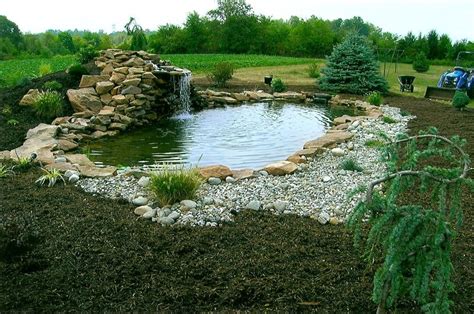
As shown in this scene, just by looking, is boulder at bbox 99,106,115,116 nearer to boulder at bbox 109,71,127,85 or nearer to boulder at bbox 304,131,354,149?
boulder at bbox 109,71,127,85

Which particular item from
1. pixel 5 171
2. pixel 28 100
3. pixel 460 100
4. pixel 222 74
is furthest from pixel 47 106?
pixel 460 100

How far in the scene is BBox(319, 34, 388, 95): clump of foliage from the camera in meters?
15.2

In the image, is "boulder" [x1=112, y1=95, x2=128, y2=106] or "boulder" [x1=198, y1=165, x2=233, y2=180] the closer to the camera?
"boulder" [x1=198, y1=165, x2=233, y2=180]

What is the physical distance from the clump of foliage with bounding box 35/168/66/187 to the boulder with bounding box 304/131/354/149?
3815 mm

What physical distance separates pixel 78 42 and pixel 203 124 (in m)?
38.5

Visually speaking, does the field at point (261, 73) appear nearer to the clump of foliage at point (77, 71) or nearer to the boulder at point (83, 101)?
the clump of foliage at point (77, 71)

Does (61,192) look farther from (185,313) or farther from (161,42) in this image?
(161,42)

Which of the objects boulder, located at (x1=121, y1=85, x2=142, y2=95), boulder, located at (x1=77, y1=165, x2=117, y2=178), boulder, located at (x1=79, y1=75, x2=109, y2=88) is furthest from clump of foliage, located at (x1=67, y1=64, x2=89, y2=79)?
boulder, located at (x1=77, y1=165, x2=117, y2=178)

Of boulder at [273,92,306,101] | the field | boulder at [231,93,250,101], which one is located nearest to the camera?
boulder at [231,93,250,101]

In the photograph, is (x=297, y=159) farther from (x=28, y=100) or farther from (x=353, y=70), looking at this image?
(x=353, y=70)

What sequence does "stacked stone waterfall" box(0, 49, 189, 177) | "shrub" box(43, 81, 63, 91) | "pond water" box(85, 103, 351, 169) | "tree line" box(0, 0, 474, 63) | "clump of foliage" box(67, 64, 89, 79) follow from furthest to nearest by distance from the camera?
"tree line" box(0, 0, 474, 63) < "clump of foliage" box(67, 64, 89, 79) < "shrub" box(43, 81, 63, 91) < "stacked stone waterfall" box(0, 49, 189, 177) < "pond water" box(85, 103, 351, 169)

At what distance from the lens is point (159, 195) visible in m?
Answer: 4.88

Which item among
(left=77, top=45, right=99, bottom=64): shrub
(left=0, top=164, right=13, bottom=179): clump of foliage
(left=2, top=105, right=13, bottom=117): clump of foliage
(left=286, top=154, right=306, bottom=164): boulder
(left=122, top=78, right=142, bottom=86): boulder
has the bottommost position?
(left=286, top=154, right=306, bottom=164): boulder

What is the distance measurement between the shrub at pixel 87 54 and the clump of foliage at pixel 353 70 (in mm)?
7767
